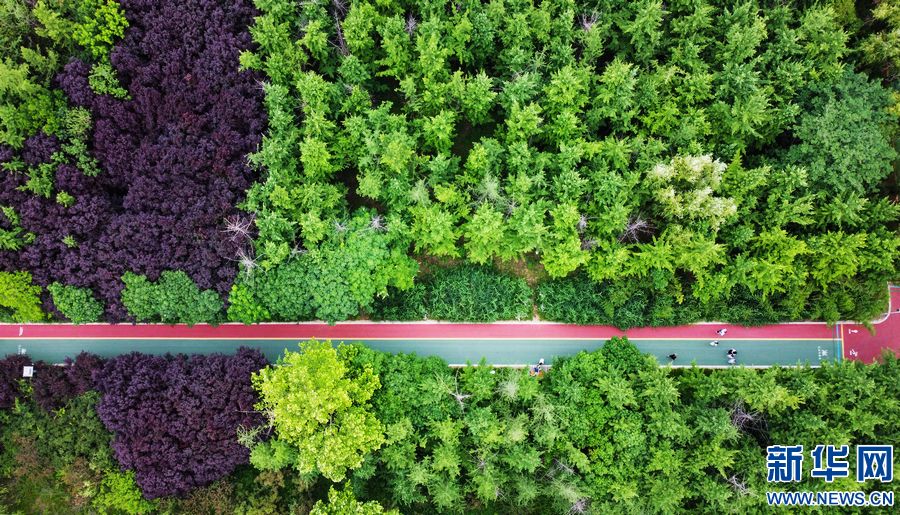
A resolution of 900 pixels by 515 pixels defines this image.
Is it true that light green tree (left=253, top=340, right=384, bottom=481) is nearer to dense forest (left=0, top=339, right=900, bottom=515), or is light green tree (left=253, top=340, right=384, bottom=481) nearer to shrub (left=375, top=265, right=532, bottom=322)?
dense forest (left=0, top=339, right=900, bottom=515)

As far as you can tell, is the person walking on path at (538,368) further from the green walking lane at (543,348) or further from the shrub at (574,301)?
the shrub at (574,301)

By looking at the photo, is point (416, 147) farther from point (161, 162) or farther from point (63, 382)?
point (63, 382)

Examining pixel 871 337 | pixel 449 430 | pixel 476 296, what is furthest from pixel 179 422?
pixel 871 337

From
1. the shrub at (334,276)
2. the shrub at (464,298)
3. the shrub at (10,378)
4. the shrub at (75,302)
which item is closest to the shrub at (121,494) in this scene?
the shrub at (10,378)

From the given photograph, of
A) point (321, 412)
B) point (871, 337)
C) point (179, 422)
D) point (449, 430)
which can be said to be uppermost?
point (871, 337)

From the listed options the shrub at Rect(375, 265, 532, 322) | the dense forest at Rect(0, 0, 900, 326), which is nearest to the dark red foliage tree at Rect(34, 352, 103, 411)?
the dense forest at Rect(0, 0, 900, 326)

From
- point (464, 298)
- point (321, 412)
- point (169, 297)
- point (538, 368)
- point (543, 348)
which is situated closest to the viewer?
point (321, 412)

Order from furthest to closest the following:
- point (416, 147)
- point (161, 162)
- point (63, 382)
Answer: point (416, 147) → point (63, 382) → point (161, 162)

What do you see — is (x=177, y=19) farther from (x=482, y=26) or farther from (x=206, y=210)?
(x=482, y=26)
